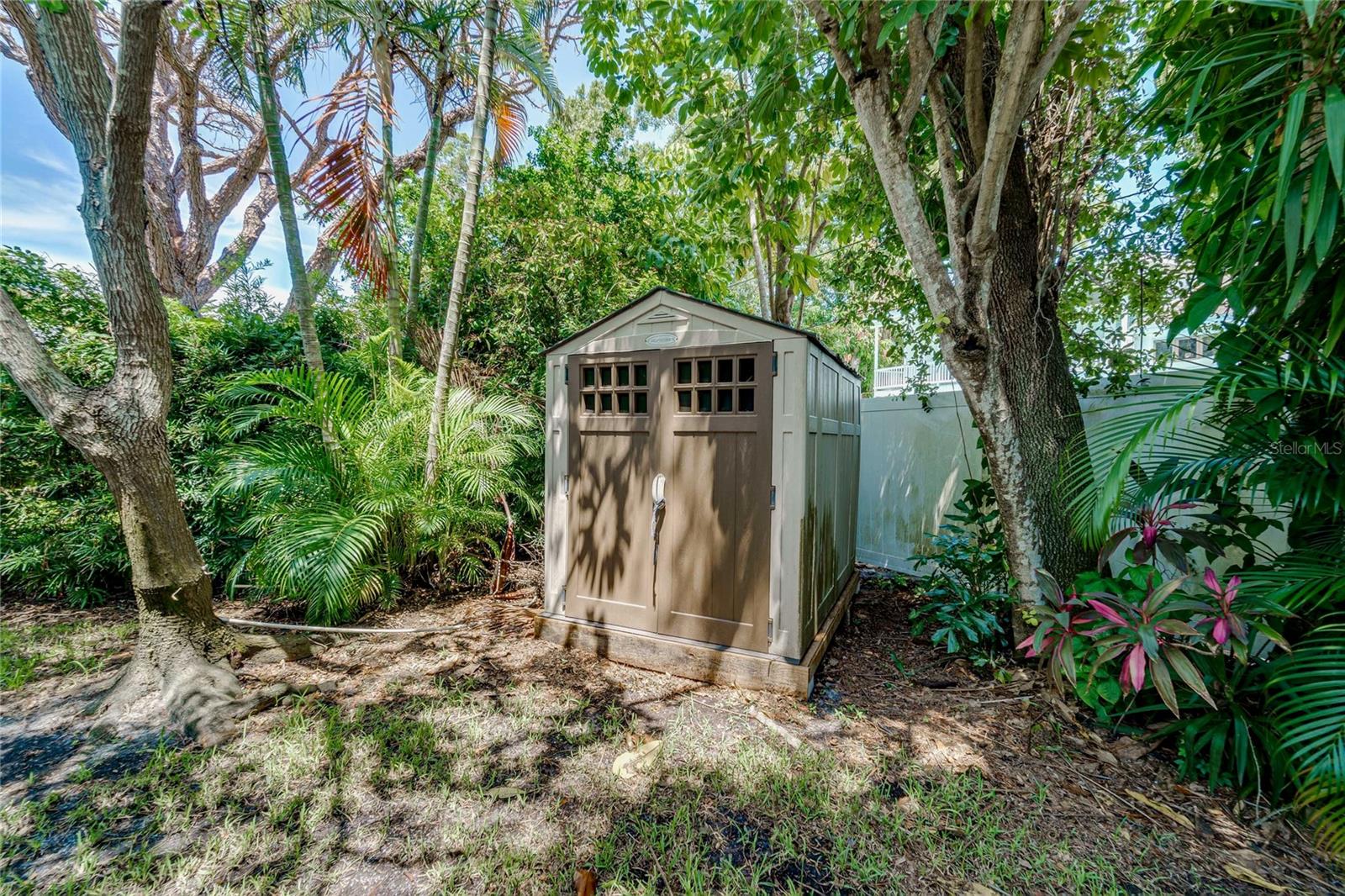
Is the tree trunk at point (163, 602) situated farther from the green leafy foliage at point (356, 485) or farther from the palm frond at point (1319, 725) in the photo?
the palm frond at point (1319, 725)

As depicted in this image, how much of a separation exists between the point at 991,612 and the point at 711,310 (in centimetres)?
282

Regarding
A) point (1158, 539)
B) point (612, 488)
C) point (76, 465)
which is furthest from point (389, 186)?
point (1158, 539)

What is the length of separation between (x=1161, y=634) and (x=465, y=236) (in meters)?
5.06

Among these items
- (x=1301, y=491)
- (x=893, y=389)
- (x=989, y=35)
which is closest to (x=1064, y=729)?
(x=1301, y=491)

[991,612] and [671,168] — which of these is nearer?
[991,612]

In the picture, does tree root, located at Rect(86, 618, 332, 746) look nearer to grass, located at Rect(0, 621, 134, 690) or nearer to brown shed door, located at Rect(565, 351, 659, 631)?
grass, located at Rect(0, 621, 134, 690)

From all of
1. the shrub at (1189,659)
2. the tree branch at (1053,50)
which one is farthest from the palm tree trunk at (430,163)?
the shrub at (1189,659)

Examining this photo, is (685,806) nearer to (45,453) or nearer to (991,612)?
(991,612)

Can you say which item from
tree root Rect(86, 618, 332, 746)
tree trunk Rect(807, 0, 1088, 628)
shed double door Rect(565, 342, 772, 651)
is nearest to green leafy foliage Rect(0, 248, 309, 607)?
tree root Rect(86, 618, 332, 746)

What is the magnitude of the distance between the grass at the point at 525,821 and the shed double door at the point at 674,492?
728 millimetres

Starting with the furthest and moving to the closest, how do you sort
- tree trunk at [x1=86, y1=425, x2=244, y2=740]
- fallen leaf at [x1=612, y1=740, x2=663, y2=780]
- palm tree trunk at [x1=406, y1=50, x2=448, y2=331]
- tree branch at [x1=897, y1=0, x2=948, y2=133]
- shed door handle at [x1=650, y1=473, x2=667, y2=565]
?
palm tree trunk at [x1=406, y1=50, x2=448, y2=331] → shed door handle at [x1=650, y1=473, x2=667, y2=565] → tree branch at [x1=897, y1=0, x2=948, y2=133] → tree trunk at [x1=86, y1=425, x2=244, y2=740] → fallen leaf at [x1=612, y1=740, x2=663, y2=780]

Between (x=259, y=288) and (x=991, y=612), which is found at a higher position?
(x=259, y=288)

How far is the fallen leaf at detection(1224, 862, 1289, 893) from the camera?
1.66m

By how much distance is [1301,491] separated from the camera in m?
1.92
